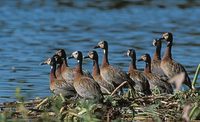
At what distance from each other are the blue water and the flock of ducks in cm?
76

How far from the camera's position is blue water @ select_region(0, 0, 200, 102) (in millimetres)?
22138

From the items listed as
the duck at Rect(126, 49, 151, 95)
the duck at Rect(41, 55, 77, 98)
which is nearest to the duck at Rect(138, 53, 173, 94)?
the duck at Rect(126, 49, 151, 95)

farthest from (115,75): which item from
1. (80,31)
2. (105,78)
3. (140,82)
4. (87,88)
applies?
(80,31)

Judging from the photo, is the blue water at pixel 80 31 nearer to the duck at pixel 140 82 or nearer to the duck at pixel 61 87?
the duck at pixel 61 87

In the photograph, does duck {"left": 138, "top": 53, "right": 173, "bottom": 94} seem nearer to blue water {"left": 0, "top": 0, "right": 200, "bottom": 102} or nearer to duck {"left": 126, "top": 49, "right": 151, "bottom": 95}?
duck {"left": 126, "top": 49, "right": 151, "bottom": 95}

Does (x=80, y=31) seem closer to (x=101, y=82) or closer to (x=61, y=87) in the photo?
(x=101, y=82)

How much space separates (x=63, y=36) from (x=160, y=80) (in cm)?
1473

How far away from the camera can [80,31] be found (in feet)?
108

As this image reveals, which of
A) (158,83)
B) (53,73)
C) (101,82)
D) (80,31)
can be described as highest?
(53,73)

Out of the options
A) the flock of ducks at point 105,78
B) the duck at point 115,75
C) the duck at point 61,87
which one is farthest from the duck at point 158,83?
the duck at point 61,87

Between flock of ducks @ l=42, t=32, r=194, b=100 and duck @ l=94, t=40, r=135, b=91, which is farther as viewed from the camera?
duck @ l=94, t=40, r=135, b=91

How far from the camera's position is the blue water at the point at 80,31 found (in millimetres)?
22138

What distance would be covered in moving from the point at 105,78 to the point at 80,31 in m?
15.9

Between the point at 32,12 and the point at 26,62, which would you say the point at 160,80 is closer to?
the point at 26,62
